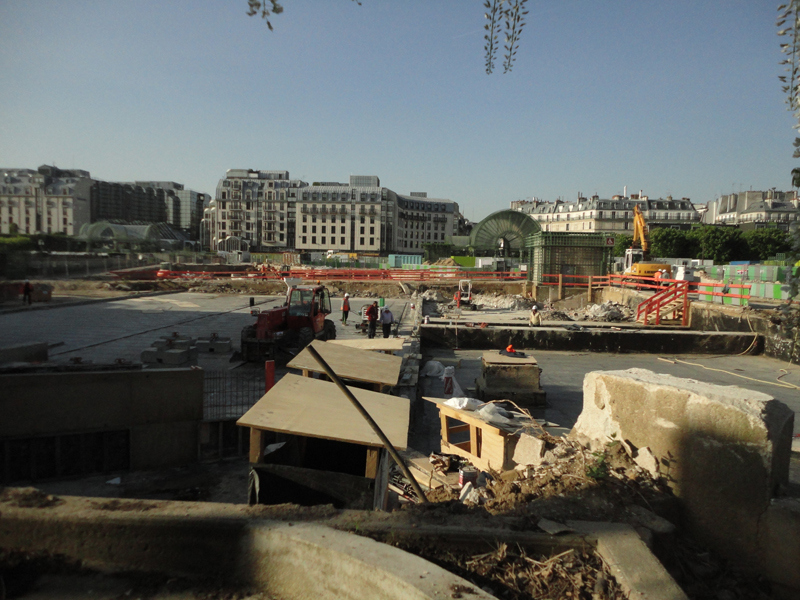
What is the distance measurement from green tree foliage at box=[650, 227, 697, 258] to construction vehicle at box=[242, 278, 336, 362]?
57.8m

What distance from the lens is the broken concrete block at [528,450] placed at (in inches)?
188

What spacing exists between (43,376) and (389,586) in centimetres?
658

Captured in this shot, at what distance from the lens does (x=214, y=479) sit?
7.10m

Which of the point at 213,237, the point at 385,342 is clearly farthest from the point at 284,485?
the point at 213,237

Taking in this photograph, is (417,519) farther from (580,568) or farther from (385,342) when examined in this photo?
(385,342)

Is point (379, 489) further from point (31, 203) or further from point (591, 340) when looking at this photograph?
point (591, 340)

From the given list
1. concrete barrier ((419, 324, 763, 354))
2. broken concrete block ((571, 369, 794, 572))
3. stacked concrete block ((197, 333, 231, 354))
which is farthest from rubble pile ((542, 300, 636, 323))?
broken concrete block ((571, 369, 794, 572))

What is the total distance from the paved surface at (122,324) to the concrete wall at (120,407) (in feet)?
18.5

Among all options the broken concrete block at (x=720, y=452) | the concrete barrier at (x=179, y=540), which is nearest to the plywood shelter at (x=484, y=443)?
the broken concrete block at (x=720, y=452)

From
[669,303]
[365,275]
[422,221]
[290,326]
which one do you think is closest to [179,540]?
[290,326]

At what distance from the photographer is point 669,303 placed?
70.6 feet

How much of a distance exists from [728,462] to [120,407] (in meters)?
7.36

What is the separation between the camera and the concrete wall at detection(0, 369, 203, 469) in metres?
6.77

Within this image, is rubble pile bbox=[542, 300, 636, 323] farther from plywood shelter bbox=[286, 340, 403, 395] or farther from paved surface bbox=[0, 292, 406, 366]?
plywood shelter bbox=[286, 340, 403, 395]
